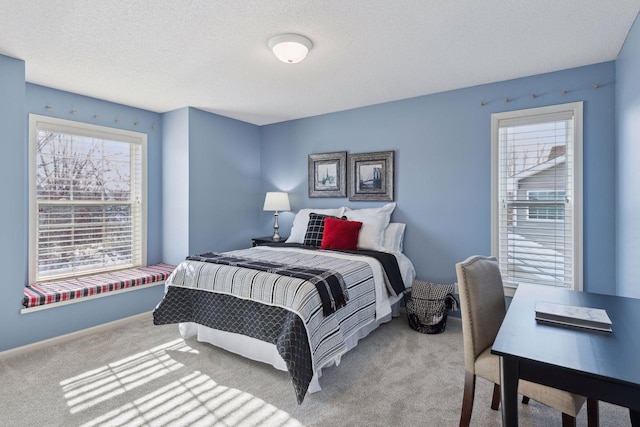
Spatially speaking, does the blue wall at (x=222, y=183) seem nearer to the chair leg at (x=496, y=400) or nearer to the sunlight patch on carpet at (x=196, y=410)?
the sunlight patch on carpet at (x=196, y=410)

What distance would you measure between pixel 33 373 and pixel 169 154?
270cm

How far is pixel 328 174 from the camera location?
4.48 meters

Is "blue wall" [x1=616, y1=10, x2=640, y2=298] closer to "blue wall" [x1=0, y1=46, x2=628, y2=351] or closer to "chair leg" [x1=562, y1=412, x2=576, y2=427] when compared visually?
"blue wall" [x1=0, y1=46, x2=628, y2=351]

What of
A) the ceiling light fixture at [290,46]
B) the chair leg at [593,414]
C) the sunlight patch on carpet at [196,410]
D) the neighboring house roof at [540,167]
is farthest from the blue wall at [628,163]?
the sunlight patch on carpet at [196,410]

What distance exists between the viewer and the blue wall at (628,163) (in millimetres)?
2188

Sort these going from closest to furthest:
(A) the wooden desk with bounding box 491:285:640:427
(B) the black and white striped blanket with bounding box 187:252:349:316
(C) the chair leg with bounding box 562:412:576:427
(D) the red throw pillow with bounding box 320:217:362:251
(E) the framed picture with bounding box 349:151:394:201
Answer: (A) the wooden desk with bounding box 491:285:640:427 < (C) the chair leg with bounding box 562:412:576:427 < (B) the black and white striped blanket with bounding box 187:252:349:316 < (D) the red throw pillow with bounding box 320:217:362:251 < (E) the framed picture with bounding box 349:151:394:201

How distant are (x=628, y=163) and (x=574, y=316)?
1.72 metres

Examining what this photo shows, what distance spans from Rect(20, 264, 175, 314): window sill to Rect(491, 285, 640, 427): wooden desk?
352 centimetres

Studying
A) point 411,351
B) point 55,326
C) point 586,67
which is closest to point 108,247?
point 55,326

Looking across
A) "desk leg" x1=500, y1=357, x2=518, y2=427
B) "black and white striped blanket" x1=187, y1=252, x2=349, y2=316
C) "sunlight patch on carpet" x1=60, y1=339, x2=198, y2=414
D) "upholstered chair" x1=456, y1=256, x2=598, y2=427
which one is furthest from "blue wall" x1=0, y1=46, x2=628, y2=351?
"desk leg" x1=500, y1=357, x2=518, y2=427

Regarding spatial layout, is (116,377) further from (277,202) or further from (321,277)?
(277,202)

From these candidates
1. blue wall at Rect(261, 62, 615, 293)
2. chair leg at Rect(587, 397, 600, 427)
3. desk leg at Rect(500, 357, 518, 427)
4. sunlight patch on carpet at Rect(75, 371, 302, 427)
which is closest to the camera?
desk leg at Rect(500, 357, 518, 427)

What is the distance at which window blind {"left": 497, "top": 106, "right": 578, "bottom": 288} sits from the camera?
302cm

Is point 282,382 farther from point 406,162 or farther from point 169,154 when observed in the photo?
point 169,154
